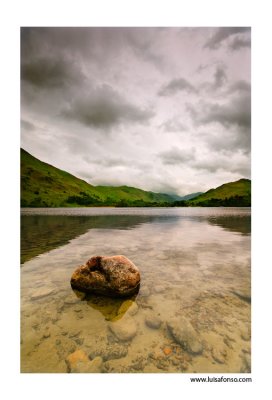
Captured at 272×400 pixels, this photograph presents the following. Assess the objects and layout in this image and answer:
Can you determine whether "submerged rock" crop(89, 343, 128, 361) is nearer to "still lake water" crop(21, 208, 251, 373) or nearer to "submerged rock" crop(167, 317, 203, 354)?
"still lake water" crop(21, 208, 251, 373)

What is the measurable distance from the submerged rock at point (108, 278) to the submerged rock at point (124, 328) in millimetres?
1169

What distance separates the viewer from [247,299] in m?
6.00

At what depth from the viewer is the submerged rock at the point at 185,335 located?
4.07 m

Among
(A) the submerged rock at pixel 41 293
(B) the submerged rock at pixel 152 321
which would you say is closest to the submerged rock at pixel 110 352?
(B) the submerged rock at pixel 152 321

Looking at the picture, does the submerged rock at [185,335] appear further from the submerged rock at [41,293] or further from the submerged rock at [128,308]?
the submerged rock at [41,293]

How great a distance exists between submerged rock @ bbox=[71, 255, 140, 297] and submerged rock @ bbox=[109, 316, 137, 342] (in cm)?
117

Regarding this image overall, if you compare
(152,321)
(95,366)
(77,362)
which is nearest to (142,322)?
(152,321)

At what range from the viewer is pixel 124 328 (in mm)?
4566

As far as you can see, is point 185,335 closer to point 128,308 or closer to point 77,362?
point 128,308

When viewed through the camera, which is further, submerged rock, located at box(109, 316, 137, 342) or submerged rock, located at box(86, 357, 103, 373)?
submerged rock, located at box(109, 316, 137, 342)

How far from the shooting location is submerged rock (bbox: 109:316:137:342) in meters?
4.35

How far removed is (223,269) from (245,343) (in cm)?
438

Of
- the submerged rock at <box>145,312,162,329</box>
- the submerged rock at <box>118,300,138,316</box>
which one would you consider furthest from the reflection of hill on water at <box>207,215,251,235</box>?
the submerged rock at <box>145,312,162,329</box>
